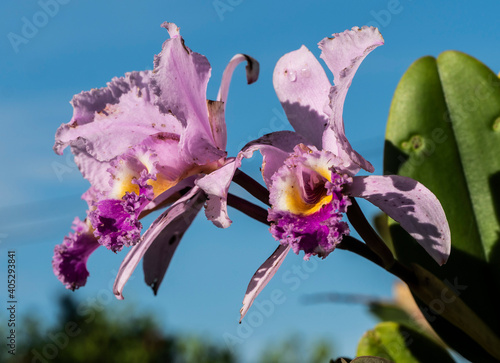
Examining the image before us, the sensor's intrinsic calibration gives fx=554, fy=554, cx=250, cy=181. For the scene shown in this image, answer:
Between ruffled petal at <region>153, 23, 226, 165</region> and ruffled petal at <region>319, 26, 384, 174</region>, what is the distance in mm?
215

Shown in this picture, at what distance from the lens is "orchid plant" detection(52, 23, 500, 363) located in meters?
0.88

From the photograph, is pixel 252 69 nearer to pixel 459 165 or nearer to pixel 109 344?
pixel 459 165

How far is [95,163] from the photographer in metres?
1.11

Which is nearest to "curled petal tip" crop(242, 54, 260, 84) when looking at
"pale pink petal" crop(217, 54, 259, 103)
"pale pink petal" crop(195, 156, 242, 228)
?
"pale pink petal" crop(217, 54, 259, 103)

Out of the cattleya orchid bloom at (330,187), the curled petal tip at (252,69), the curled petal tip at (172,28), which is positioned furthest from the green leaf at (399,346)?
the curled petal tip at (172,28)

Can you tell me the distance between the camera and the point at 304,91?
103 cm

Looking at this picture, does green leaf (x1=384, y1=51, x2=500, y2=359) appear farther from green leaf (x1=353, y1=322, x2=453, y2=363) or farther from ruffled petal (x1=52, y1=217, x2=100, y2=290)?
ruffled petal (x1=52, y1=217, x2=100, y2=290)

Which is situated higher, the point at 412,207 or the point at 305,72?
the point at 305,72

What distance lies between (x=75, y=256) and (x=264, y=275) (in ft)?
1.26

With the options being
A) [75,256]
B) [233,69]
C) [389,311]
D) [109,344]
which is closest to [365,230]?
[233,69]

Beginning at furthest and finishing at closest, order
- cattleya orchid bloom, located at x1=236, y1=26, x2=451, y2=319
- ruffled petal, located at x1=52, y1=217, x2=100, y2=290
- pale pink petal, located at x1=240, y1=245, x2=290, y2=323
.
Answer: ruffled petal, located at x1=52, y1=217, x2=100, y2=290 → pale pink petal, located at x1=240, y1=245, x2=290, y2=323 → cattleya orchid bloom, located at x1=236, y1=26, x2=451, y2=319

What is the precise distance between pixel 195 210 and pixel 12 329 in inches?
32.9

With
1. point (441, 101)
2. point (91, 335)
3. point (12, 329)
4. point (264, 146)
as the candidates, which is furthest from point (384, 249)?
point (91, 335)

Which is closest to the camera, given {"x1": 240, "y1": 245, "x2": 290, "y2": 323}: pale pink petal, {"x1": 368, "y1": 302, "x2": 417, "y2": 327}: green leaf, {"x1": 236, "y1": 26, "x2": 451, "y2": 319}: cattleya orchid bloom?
{"x1": 236, "y1": 26, "x2": 451, "y2": 319}: cattleya orchid bloom
